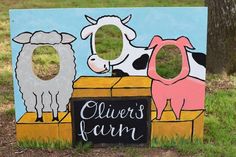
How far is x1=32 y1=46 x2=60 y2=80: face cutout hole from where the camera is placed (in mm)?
5074

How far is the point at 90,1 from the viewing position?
913 centimetres

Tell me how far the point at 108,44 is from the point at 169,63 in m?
1.07

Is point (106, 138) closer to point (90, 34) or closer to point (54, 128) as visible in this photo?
point (54, 128)

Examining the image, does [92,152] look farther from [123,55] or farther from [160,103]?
[123,55]

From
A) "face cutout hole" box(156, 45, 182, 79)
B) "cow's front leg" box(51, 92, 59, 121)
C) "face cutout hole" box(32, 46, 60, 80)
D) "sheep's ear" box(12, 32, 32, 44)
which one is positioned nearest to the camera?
"sheep's ear" box(12, 32, 32, 44)

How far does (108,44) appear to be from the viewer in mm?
6125

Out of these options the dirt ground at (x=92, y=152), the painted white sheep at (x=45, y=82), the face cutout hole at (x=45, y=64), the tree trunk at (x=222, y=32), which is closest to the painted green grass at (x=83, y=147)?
the dirt ground at (x=92, y=152)

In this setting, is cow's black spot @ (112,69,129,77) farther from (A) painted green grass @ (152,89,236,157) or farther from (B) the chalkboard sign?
(A) painted green grass @ (152,89,236,157)

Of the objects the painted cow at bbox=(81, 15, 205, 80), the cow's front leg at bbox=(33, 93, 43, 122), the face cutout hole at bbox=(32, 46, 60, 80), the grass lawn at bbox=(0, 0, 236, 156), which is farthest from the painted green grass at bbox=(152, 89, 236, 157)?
the face cutout hole at bbox=(32, 46, 60, 80)

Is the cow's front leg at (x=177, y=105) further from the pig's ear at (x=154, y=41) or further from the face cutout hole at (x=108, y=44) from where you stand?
the face cutout hole at (x=108, y=44)

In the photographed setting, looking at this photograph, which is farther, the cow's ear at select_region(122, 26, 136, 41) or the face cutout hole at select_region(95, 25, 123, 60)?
the face cutout hole at select_region(95, 25, 123, 60)

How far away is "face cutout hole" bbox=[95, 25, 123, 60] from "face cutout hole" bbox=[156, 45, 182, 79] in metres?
0.50

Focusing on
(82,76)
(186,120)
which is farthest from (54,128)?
(186,120)

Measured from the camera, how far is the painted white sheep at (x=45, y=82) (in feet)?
10.8
